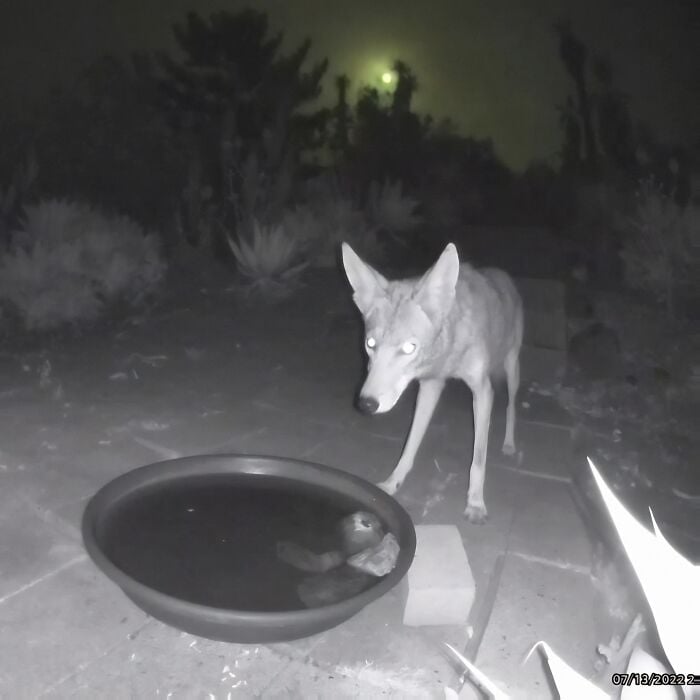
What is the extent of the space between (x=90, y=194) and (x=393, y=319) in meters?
8.55

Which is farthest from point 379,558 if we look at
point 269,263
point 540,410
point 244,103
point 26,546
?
point 244,103

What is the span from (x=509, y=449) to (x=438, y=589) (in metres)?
2.09

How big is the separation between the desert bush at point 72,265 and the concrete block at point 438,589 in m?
5.46

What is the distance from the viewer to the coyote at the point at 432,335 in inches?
113

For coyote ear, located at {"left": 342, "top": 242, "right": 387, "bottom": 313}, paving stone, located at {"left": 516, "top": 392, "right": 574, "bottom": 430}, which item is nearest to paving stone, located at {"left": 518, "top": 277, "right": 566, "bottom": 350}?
paving stone, located at {"left": 516, "top": 392, "right": 574, "bottom": 430}

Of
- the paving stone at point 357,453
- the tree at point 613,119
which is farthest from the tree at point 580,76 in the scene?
the paving stone at point 357,453

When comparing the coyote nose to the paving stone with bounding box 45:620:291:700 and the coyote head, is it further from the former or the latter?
the paving stone with bounding box 45:620:291:700

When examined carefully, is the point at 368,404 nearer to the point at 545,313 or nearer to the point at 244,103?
the point at 545,313

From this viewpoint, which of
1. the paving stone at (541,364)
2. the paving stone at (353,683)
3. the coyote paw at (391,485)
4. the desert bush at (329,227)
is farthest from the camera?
the desert bush at (329,227)

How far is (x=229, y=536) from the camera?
2744mm

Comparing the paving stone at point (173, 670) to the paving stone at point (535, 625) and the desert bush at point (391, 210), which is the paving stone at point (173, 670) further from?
the desert bush at point (391, 210)

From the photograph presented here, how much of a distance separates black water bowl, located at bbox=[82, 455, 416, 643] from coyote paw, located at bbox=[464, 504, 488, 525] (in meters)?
0.84

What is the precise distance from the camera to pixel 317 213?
35.0 ft

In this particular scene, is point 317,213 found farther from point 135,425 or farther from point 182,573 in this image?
point 182,573
